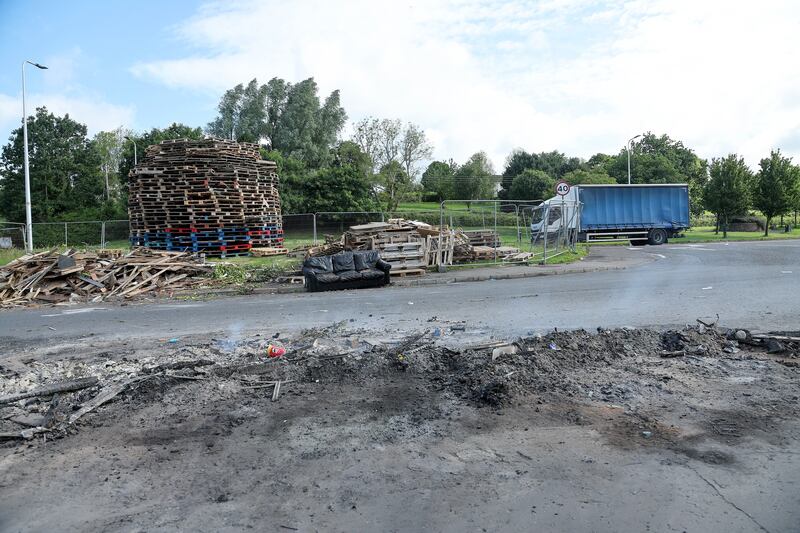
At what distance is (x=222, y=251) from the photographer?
24.3 metres

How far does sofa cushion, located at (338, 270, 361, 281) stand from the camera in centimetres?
1470

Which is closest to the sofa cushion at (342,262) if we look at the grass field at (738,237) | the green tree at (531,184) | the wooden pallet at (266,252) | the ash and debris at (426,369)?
the ash and debris at (426,369)

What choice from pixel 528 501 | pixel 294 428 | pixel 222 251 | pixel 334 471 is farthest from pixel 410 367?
pixel 222 251

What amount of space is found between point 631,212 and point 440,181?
125ft

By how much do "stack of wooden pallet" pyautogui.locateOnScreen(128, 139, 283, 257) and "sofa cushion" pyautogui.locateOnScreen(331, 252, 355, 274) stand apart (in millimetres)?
10325

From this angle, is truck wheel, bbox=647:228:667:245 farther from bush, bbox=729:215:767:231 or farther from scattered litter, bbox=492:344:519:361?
scattered litter, bbox=492:344:519:361

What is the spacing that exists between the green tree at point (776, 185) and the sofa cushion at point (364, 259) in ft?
122

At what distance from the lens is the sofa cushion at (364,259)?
15.0 meters

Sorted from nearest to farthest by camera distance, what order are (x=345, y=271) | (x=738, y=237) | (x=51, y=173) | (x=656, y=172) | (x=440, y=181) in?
(x=345, y=271) → (x=738, y=237) → (x=51, y=173) → (x=656, y=172) → (x=440, y=181)

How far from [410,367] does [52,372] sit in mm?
4137

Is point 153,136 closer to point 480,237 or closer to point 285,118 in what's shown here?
point 285,118

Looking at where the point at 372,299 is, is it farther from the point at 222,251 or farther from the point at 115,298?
the point at 222,251

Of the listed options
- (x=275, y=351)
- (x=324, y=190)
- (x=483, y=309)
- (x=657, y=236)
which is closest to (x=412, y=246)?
(x=483, y=309)

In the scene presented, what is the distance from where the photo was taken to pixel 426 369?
624 centimetres
